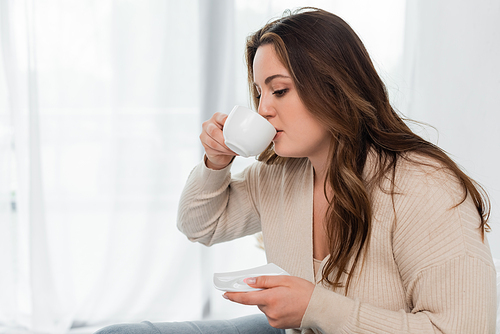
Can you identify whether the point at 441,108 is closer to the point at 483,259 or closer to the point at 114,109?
the point at 483,259

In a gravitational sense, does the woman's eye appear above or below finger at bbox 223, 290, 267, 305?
above

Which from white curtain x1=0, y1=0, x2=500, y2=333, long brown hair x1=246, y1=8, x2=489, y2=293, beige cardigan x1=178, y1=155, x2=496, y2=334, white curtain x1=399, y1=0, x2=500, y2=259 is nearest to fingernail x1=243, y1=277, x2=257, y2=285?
beige cardigan x1=178, y1=155, x2=496, y2=334

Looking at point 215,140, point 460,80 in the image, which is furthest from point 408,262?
point 460,80

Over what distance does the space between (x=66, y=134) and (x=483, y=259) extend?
1.86 metres

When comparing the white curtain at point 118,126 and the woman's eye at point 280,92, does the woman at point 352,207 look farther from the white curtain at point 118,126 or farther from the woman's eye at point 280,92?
the white curtain at point 118,126

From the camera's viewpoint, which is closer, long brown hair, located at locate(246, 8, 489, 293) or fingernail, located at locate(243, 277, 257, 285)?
fingernail, located at locate(243, 277, 257, 285)

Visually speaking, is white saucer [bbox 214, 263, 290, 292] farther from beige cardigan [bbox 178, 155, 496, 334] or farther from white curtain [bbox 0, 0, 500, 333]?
white curtain [bbox 0, 0, 500, 333]

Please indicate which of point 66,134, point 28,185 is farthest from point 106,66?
point 28,185

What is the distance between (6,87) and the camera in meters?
1.97

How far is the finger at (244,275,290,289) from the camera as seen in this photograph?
0.81 meters

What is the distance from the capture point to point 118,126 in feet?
6.68

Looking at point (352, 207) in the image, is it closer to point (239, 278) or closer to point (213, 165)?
point (239, 278)

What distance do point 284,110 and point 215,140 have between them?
0.22m

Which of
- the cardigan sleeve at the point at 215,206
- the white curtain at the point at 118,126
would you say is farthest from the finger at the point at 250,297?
the white curtain at the point at 118,126
